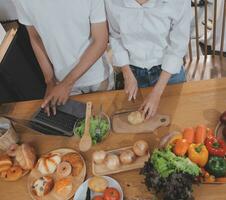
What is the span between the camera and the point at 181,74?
4.30ft

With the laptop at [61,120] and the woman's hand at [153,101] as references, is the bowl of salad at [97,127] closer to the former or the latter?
the laptop at [61,120]

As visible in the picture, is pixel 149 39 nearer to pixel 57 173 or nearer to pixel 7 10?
pixel 57 173

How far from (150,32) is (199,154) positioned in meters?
0.56

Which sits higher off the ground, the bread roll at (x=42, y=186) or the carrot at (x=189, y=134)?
the carrot at (x=189, y=134)

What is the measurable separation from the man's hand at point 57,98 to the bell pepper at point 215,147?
0.60 meters

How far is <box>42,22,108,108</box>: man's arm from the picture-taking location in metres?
1.14

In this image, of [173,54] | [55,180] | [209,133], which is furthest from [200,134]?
[55,180]

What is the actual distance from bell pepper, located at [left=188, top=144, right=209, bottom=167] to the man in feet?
1.86

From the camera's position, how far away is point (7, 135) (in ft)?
3.26

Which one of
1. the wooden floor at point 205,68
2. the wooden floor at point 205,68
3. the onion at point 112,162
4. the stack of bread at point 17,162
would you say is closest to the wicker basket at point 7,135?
the stack of bread at point 17,162

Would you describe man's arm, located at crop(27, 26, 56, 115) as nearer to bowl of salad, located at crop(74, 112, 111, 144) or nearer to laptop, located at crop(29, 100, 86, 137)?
laptop, located at crop(29, 100, 86, 137)

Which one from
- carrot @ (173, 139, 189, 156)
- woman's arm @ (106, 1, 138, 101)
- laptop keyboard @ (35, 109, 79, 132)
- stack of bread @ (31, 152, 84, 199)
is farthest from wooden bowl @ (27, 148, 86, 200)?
woman's arm @ (106, 1, 138, 101)

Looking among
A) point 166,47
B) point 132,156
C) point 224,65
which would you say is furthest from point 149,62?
point 224,65

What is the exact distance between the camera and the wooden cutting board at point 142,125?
989 mm
